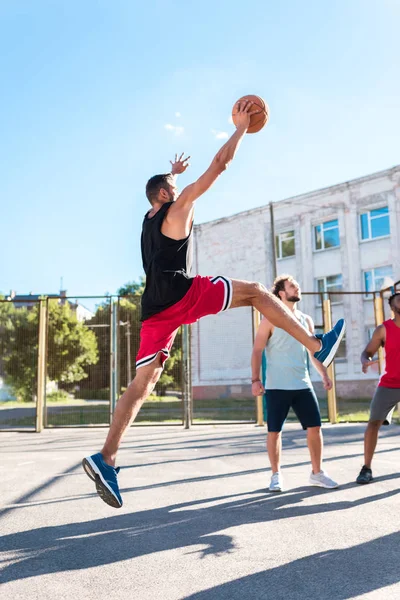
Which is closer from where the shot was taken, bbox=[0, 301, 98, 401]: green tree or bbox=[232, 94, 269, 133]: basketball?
bbox=[232, 94, 269, 133]: basketball

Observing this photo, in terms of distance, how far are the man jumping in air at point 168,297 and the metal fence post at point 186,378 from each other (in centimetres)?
937

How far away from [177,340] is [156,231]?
11.4 m

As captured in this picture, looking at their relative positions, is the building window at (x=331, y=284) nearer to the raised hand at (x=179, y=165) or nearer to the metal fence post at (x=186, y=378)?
the metal fence post at (x=186, y=378)

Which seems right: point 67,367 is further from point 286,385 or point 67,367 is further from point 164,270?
point 164,270

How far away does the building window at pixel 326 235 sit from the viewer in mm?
29984

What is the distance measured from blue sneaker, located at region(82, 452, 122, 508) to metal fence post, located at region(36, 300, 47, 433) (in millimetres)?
9803

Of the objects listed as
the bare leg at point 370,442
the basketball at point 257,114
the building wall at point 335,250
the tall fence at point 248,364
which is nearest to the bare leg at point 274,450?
the bare leg at point 370,442

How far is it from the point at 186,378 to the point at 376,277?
17766 millimetres

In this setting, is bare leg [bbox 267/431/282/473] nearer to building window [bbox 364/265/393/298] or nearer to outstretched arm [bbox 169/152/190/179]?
outstretched arm [bbox 169/152/190/179]

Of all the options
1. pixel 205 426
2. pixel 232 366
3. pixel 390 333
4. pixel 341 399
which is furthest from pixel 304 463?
pixel 341 399

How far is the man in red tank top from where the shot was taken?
6027 millimetres

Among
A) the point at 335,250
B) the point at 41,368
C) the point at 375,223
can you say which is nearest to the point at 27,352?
the point at 41,368

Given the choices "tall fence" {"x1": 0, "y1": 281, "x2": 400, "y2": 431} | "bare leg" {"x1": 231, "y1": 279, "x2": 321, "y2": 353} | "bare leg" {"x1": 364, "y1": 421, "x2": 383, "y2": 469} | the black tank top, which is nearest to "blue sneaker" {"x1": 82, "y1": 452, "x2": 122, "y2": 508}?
the black tank top

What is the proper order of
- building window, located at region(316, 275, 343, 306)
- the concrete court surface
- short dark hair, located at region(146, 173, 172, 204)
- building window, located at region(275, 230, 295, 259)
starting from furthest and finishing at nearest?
building window, located at region(275, 230, 295, 259)
building window, located at region(316, 275, 343, 306)
short dark hair, located at region(146, 173, 172, 204)
the concrete court surface
